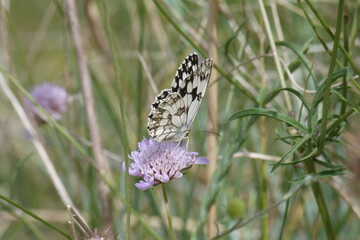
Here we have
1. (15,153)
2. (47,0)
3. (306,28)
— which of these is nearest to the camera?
(306,28)

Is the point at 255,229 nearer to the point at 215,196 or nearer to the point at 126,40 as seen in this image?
the point at 215,196

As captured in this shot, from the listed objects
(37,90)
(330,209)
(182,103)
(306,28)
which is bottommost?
(182,103)

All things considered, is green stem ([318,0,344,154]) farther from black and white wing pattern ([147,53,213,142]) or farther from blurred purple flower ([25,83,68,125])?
blurred purple flower ([25,83,68,125])

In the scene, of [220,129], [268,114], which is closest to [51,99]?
[220,129]

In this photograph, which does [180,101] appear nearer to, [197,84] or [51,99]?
[197,84]

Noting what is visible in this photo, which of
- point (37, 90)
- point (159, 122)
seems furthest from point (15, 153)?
point (159, 122)

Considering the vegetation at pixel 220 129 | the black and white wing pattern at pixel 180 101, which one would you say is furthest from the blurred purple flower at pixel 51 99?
the black and white wing pattern at pixel 180 101
